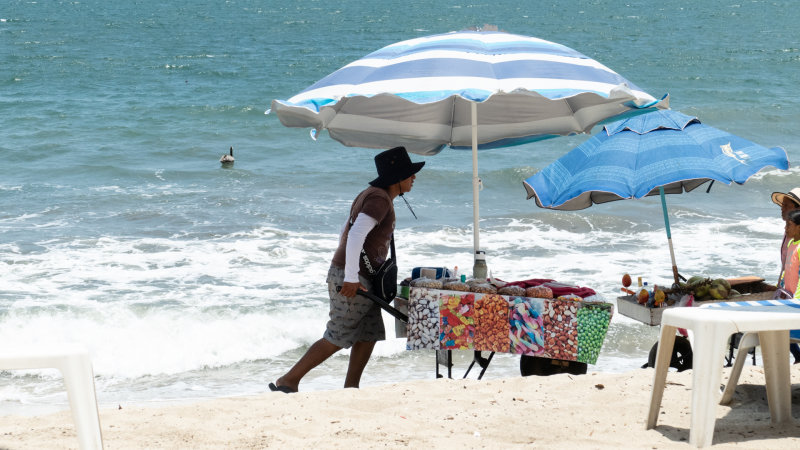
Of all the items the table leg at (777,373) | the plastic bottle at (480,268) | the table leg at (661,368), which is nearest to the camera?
the table leg at (661,368)

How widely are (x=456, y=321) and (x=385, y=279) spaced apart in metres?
0.47

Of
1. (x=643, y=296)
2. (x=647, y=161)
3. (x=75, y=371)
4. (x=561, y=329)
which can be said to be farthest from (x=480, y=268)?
(x=75, y=371)

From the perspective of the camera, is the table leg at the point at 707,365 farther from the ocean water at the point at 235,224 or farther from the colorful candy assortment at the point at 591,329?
the ocean water at the point at 235,224

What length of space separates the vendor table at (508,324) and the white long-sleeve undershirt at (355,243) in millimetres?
371

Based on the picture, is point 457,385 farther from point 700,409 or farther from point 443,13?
point 443,13

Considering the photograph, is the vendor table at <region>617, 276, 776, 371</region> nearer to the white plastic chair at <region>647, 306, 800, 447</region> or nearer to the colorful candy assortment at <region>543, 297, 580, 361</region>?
the colorful candy assortment at <region>543, 297, 580, 361</region>

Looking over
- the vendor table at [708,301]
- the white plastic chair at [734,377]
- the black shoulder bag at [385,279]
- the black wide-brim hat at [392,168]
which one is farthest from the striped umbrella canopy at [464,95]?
the white plastic chair at [734,377]

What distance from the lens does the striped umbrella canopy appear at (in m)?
4.90

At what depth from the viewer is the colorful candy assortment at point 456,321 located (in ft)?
17.0

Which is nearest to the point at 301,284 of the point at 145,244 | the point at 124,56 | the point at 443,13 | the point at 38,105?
the point at 145,244

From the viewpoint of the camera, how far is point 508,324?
522 centimetres

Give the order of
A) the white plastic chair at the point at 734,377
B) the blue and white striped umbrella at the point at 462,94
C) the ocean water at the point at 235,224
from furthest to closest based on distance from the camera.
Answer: the ocean water at the point at 235,224
the blue and white striped umbrella at the point at 462,94
the white plastic chair at the point at 734,377

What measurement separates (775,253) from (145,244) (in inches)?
312

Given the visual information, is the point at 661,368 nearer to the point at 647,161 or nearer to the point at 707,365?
the point at 707,365
